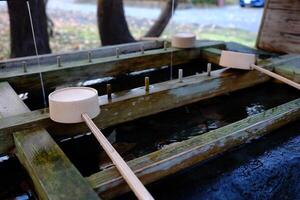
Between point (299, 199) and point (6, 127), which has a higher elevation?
point (6, 127)

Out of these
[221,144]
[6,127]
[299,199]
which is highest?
[6,127]

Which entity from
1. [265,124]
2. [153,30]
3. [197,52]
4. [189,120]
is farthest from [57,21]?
[265,124]

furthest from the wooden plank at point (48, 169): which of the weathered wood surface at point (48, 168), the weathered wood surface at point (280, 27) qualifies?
the weathered wood surface at point (280, 27)

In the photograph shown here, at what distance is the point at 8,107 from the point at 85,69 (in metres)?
1.26

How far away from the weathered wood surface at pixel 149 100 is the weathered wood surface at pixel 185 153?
788mm

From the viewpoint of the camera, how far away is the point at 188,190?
6.88 feet

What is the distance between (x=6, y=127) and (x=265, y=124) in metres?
2.13

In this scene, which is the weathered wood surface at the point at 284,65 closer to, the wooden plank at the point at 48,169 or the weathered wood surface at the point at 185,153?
the weathered wood surface at the point at 185,153

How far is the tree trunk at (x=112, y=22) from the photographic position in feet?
21.4

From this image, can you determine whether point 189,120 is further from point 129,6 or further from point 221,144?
point 129,6

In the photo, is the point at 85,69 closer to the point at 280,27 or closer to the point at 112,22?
the point at 112,22

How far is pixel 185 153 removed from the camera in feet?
6.72

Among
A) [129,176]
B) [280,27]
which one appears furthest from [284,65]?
[129,176]

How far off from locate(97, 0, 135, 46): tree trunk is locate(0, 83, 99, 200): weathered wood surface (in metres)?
4.83
